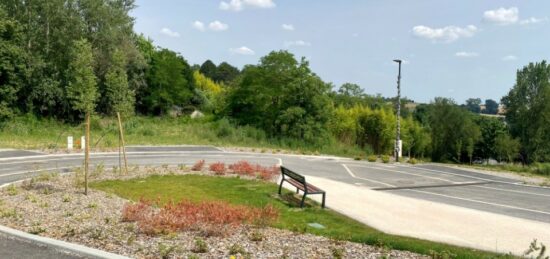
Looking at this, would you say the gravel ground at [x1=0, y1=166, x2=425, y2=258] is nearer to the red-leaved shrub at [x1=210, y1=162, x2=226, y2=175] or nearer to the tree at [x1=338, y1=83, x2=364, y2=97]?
the red-leaved shrub at [x1=210, y1=162, x2=226, y2=175]

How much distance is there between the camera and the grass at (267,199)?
25.0 ft

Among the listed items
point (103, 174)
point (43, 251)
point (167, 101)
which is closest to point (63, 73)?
point (167, 101)

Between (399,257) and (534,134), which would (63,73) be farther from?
(534,134)

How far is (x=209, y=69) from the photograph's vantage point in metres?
126

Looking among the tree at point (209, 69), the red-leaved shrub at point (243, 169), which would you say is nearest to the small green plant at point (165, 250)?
the red-leaved shrub at point (243, 169)

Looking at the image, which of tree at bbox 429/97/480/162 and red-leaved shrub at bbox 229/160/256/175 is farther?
tree at bbox 429/97/480/162

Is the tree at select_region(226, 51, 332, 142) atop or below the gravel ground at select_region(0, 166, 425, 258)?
atop

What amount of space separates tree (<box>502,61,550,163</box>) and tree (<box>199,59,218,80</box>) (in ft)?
258

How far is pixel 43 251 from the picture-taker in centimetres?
676

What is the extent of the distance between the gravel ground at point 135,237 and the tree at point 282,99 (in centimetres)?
2678

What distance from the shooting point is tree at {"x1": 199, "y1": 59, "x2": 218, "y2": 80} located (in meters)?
124

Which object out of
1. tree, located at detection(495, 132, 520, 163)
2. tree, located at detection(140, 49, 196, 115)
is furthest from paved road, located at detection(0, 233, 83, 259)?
tree, located at detection(495, 132, 520, 163)

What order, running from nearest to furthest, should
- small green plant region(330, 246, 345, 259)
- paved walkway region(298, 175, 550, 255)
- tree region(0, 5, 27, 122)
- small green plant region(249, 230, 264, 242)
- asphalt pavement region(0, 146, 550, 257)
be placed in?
small green plant region(330, 246, 345, 259) < small green plant region(249, 230, 264, 242) < paved walkway region(298, 175, 550, 255) < asphalt pavement region(0, 146, 550, 257) < tree region(0, 5, 27, 122)

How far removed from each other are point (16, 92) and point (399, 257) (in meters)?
40.4
